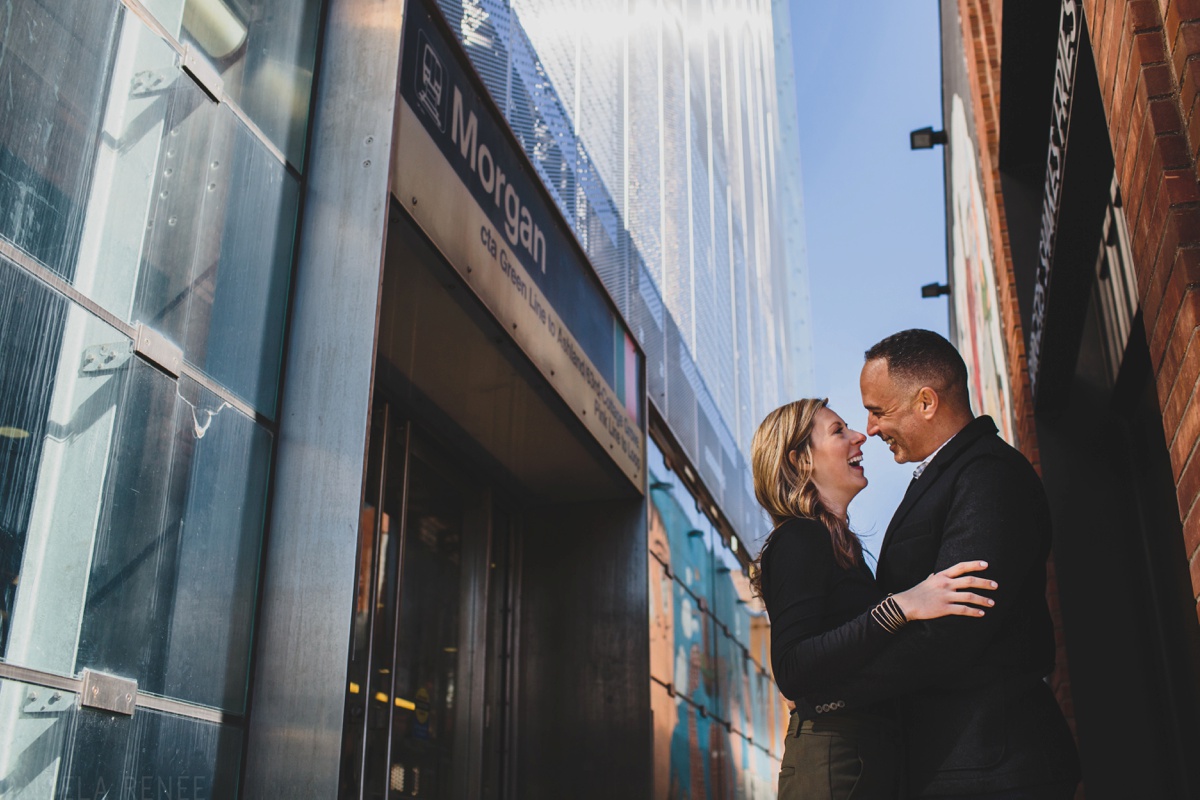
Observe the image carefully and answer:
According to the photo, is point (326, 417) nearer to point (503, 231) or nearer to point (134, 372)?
point (134, 372)

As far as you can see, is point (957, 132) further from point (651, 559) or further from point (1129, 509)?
point (1129, 509)

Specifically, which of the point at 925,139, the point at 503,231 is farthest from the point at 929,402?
the point at 925,139

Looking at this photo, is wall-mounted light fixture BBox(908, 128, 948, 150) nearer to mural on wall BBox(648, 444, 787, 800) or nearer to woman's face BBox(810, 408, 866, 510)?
mural on wall BBox(648, 444, 787, 800)

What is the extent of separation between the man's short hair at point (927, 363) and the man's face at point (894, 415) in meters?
0.02

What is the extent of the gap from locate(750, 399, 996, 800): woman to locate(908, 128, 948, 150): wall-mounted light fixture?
8703mm

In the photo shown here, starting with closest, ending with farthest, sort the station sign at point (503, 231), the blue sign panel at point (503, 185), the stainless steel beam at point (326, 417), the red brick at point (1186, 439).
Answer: the red brick at point (1186, 439)
the stainless steel beam at point (326, 417)
the station sign at point (503, 231)
the blue sign panel at point (503, 185)

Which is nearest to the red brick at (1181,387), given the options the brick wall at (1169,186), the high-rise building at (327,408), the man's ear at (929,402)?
the brick wall at (1169,186)

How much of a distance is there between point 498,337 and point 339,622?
195 centimetres

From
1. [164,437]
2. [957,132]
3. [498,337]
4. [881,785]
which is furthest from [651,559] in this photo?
[881,785]

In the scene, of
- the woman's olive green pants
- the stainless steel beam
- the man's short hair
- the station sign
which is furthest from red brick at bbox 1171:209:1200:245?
the station sign

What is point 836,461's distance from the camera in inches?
97.3

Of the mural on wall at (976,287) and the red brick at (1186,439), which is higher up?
the mural on wall at (976,287)

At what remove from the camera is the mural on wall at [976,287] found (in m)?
7.29

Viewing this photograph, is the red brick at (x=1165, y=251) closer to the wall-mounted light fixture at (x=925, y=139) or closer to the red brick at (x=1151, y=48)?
the red brick at (x=1151, y=48)
